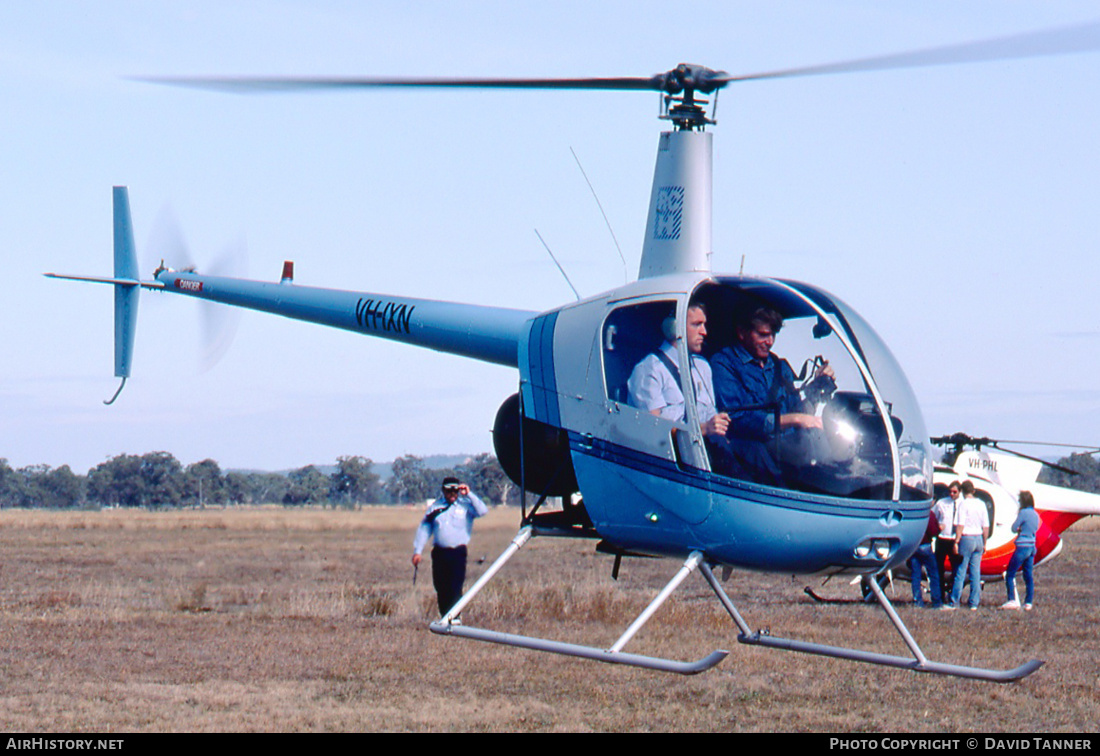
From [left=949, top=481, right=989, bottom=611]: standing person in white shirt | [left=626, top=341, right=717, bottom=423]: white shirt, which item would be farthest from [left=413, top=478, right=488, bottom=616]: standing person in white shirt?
[left=949, top=481, right=989, bottom=611]: standing person in white shirt

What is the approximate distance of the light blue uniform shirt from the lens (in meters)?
15.6

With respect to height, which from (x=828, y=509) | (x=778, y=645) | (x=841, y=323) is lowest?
(x=778, y=645)

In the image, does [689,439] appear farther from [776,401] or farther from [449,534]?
[449,534]

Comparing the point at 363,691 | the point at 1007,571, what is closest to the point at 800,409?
the point at 363,691

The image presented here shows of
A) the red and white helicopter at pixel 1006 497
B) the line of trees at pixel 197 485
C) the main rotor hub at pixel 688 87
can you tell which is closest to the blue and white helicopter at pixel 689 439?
the main rotor hub at pixel 688 87

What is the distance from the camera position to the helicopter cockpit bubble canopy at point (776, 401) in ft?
23.7

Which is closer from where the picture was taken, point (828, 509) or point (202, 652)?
point (828, 509)

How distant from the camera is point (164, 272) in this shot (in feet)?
54.0

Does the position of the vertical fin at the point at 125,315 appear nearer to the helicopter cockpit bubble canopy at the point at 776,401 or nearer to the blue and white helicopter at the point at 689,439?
the blue and white helicopter at the point at 689,439

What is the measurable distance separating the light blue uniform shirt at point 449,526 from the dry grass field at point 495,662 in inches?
46.8

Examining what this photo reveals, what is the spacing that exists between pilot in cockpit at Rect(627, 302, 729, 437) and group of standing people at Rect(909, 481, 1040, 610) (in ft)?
42.0

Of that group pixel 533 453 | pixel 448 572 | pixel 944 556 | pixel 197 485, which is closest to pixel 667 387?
pixel 533 453
